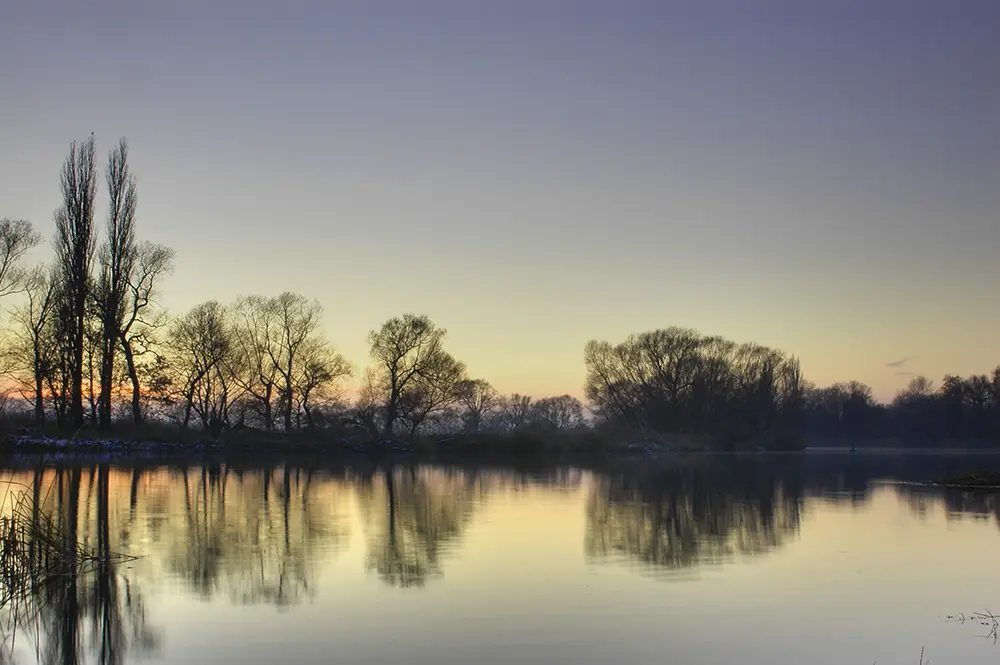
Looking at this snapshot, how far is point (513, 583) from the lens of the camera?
12.0 m

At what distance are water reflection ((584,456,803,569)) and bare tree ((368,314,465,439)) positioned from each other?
3765 cm

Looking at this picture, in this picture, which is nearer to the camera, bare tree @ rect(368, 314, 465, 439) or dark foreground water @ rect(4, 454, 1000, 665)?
dark foreground water @ rect(4, 454, 1000, 665)

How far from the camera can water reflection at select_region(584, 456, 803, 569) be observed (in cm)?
1495

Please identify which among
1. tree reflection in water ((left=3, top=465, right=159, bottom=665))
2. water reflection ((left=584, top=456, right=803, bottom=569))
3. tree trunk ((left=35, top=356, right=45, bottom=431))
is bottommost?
water reflection ((left=584, top=456, right=803, bottom=569))

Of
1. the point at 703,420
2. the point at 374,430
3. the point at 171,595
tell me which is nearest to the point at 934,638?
the point at 171,595

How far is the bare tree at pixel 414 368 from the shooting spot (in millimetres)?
69438

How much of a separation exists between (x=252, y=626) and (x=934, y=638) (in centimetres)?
702

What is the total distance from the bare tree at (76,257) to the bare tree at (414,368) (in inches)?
1025

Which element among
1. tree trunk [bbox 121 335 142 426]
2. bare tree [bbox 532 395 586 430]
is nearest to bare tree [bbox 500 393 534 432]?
bare tree [bbox 532 395 586 430]

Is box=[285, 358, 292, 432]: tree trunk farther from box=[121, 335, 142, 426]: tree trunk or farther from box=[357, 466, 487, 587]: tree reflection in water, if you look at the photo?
box=[357, 466, 487, 587]: tree reflection in water

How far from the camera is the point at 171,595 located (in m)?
10.6

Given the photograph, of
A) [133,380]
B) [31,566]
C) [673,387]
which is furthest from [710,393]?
[31,566]

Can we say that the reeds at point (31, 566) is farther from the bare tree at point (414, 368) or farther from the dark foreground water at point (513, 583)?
the bare tree at point (414, 368)

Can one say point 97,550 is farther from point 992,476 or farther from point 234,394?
point 234,394
